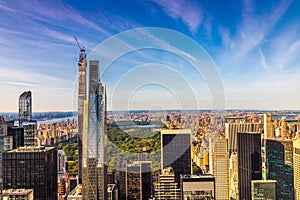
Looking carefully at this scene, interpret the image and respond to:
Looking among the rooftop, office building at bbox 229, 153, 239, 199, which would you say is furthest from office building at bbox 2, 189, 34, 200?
office building at bbox 229, 153, 239, 199

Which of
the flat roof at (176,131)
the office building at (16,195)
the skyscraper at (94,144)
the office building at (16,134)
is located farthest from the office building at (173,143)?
the office building at (16,134)

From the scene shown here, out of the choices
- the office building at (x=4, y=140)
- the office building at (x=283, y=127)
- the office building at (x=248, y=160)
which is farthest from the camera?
the office building at (x=248, y=160)

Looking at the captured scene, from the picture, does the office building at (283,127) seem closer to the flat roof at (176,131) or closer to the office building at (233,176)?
the office building at (233,176)

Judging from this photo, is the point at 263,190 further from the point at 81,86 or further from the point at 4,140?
the point at 4,140

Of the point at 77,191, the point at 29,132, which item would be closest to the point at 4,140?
the point at 29,132

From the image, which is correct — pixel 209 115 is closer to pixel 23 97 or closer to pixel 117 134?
pixel 117 134

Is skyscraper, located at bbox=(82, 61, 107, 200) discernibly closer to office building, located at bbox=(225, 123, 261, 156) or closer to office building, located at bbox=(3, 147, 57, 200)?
office building, located at bbox=(3, 147, 57, 200)
